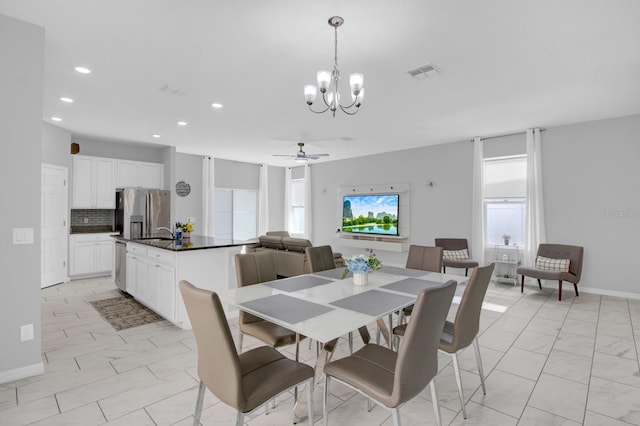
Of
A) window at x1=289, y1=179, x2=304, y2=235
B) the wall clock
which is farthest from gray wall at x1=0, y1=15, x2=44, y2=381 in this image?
window at x1=289, y1=179, x2=304, y2=235

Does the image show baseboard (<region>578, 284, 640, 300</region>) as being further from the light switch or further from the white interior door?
the white interior door

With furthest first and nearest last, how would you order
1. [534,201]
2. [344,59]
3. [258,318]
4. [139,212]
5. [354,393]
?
[139,212] < [534,201] < [344,59] < [258,318] < [354,393]

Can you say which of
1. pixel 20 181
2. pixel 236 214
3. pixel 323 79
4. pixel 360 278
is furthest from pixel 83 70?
pixel 236 214

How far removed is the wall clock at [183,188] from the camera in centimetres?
782

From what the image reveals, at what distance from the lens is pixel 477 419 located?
7.00 ft

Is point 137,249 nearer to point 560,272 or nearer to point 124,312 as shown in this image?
point 124,312

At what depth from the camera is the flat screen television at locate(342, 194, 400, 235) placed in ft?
25.4

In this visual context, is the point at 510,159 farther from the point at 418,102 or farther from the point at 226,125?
the point at 226,125

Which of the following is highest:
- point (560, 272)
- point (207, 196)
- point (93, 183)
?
point (93, 183)

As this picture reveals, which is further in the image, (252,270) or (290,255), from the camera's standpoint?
(290,255)

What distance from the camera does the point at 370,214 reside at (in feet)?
26.8

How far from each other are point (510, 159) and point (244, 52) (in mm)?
5355

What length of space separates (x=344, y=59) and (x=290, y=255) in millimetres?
3206

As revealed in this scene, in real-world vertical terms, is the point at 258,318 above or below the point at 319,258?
below
